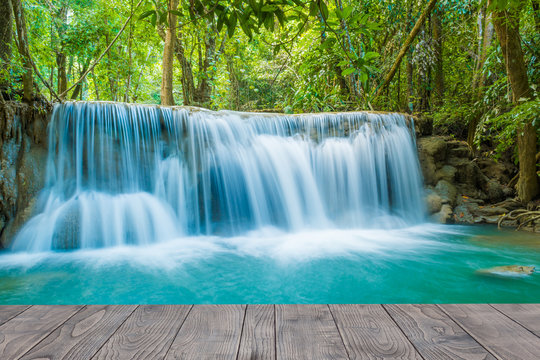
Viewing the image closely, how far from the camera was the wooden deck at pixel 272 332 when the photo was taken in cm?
117

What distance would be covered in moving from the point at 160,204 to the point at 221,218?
0.99 metres

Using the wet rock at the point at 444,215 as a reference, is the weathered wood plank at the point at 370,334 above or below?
above

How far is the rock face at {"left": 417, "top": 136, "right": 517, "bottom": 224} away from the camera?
654 cm

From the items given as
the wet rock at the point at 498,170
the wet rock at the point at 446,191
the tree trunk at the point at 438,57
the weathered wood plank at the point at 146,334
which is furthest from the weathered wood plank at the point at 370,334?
the tree trunk at the point at 438,57

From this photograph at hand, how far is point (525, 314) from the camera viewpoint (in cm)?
147

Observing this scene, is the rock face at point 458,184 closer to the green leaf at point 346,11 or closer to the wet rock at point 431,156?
the wet rock at point 431,156

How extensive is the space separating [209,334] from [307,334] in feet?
1.18

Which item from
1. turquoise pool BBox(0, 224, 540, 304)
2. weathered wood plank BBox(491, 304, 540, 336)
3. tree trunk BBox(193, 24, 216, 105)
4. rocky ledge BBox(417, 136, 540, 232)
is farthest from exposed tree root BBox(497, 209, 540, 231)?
tree trunk BBox(193, 24, 216, 105)

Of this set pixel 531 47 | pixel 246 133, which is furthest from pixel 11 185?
pixel 531 47

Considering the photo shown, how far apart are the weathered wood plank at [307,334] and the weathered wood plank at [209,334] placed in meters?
0.16

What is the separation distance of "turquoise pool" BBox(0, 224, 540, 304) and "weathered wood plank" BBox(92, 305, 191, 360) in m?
1.55

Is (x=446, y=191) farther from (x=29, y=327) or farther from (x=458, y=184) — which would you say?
(x=29, y=327)

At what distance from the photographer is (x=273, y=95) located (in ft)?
51.1

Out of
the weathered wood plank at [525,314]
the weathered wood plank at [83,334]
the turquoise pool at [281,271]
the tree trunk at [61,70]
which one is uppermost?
the tree trunk at [61,70]
